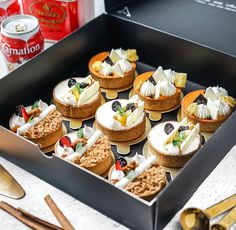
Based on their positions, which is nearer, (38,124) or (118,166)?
(118,166)

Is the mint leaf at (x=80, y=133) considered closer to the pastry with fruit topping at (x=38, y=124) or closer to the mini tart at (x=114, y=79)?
the pastry with fruit topping at (x=38, y=124)

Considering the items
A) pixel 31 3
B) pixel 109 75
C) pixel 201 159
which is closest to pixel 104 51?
pixel 109 75

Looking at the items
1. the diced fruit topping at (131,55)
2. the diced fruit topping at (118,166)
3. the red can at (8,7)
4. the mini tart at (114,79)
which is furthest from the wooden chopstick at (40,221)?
the red can at (8,7)

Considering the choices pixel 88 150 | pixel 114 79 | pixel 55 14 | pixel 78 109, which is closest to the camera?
pixel 88 150

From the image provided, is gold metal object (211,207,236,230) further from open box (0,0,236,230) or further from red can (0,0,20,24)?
red can (0,0,20,24)

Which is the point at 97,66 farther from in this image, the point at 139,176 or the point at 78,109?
the point at 139,176

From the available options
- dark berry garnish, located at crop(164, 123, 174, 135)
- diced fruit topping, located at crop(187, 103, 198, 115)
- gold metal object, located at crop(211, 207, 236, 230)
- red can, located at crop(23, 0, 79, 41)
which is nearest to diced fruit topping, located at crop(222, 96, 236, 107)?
diced fruit topping, located at crop(187, 103, 198, 115)

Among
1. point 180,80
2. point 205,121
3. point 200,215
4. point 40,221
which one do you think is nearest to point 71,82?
point 180,80
